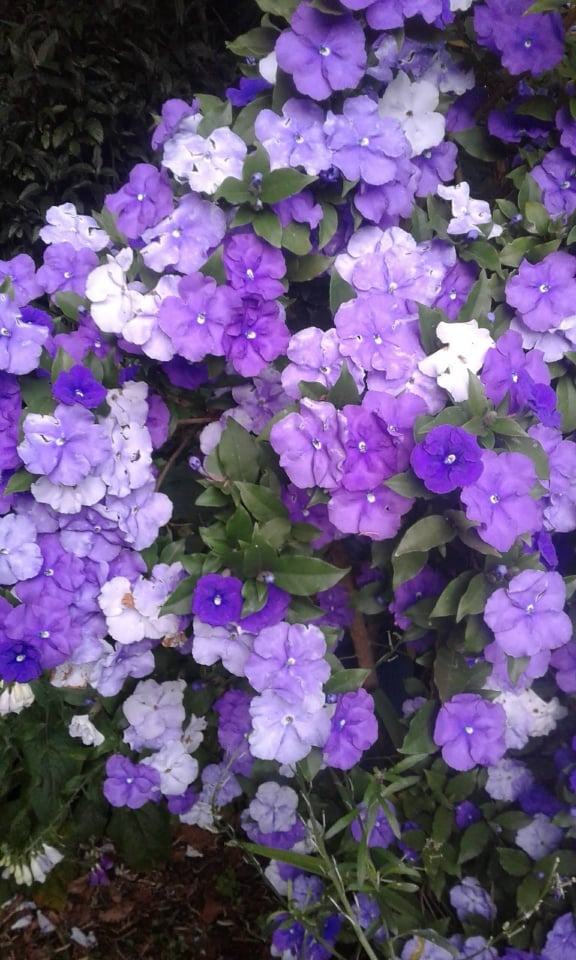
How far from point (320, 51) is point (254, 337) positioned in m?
0.45

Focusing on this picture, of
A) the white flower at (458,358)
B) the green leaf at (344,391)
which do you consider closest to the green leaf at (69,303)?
the green leaf at (344,391)

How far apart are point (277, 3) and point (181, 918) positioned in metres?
2.04

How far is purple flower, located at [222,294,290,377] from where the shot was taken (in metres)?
1.20

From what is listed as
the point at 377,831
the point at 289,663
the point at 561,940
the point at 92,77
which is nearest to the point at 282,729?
the point at 289,663

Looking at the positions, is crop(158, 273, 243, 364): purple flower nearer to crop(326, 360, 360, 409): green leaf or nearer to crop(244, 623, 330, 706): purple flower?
crop(326, 360, 360, 409): green leaf

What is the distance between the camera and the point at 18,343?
115 cm

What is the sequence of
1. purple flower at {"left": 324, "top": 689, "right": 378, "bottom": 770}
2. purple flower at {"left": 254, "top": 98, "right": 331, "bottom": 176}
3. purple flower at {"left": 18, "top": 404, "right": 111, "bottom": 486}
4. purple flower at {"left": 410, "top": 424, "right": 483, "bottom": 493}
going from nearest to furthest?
purple flower at {"left": 410, "top": 424, "right": 483, "bottom": 493}
purple flower at {"left": 18, "top": 404, "right": 111, "bottom": 486}
purple flower at {"left": 254, "top": 98, "right": 331, "bottom": 176}
purple flower at {"left": 324, "top": 689, "right": 378, "bottom": 770}

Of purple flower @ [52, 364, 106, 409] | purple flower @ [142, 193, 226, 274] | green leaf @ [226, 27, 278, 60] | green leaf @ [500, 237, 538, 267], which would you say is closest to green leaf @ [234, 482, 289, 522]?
purple flower @ [52, 364, 106, 409]

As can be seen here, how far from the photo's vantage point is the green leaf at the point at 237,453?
1.23m

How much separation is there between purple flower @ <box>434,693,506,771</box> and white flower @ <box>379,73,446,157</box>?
3.04 feet

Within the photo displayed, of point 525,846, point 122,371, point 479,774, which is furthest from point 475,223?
point 525,846

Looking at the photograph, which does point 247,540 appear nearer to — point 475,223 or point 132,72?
point 475,223

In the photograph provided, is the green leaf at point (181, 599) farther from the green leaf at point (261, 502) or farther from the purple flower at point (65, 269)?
the purple flower at point (65, 269)

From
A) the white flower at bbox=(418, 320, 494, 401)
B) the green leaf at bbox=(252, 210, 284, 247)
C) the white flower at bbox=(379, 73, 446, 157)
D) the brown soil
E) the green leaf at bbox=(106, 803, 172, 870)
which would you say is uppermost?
the white flower at bbox=(379, 73, 446, 157)
